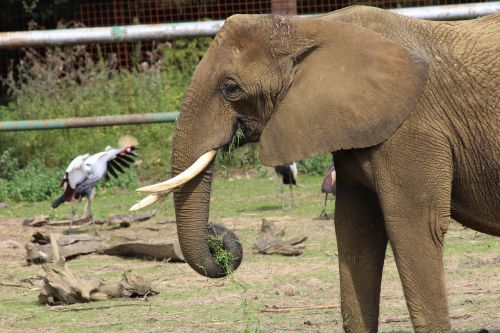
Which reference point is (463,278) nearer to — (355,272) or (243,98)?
(355,272)

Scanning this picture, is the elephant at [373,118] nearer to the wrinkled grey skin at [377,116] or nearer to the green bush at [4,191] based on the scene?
the wrinkled grey skin at [377,116]

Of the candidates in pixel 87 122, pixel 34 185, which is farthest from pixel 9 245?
pixel 34 185

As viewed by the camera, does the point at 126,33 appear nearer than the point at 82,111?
Yes

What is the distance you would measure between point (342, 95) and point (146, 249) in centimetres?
467

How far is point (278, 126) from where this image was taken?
6.08m

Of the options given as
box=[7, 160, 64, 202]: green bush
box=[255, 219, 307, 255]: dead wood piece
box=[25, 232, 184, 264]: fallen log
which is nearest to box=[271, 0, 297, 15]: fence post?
box=[7, 160, 64, 202]: green bush

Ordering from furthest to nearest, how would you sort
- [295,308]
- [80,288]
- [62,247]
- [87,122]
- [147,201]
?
[87,122] < [62,247] < [80,288] < [295,308] < [147,201]

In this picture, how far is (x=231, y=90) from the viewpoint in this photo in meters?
6.09

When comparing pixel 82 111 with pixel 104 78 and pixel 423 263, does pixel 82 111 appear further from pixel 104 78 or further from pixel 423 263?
pixel 423 263

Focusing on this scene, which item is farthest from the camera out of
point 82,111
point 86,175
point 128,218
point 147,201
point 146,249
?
point 82,111

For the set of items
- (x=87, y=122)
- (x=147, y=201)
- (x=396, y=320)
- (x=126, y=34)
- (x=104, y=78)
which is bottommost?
(x=396, y=320)

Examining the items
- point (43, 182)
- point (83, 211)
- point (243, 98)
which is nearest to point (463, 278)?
point (243, 98)

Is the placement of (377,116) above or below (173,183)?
above

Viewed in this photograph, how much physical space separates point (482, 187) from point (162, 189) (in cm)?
166
